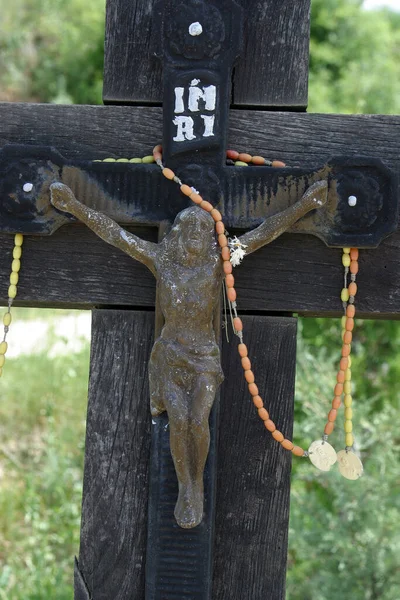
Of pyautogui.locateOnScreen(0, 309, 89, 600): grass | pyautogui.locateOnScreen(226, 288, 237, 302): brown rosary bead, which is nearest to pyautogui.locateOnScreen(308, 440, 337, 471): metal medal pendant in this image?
pyautogui.locateOnScreen(226, 288, 237, 302): brown rosary bead

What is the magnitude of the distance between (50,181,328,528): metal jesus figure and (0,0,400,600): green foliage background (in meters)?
1.36

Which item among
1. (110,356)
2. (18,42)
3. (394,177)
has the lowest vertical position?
(110,356)

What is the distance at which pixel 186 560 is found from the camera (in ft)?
4.94

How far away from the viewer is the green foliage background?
2816 mm

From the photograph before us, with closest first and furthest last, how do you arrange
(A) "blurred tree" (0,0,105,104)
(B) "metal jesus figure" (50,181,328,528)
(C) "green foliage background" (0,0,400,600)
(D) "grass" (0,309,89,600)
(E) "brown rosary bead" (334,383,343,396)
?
(B) "metal jesus figure" (50,181,328,528)
(E) "brown rosary bead" (334,383,343,396)
(C) "green foliage background" (0,0,400,600)
(D) "grass" (0,309,89,600)
(A) "blurred tree" (0,0,105,104)

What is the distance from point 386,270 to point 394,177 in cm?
19

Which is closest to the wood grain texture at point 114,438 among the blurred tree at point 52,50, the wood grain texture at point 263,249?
the wood grain texture at point 263,249

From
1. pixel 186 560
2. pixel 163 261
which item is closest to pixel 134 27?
pixel 163 261

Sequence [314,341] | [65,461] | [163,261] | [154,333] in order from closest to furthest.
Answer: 1. [163,261]
2. [154,333]
3. [65,461]
4. [314,341]

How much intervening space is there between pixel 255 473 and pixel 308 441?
1.90m

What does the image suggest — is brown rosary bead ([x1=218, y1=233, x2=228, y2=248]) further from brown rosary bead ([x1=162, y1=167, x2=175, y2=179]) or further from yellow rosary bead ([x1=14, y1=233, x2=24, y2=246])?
yellow rosary bead ([x1=14, y1=233, x2=24, y2=246])

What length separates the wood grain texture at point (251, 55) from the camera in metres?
1.60

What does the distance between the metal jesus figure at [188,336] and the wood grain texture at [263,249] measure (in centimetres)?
12

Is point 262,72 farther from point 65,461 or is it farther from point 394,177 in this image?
point 65,461
